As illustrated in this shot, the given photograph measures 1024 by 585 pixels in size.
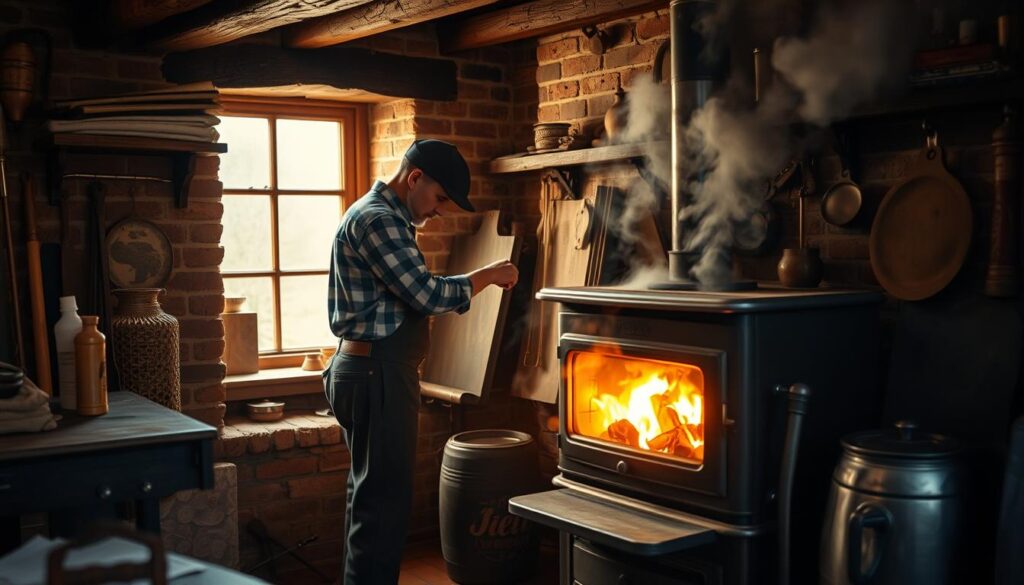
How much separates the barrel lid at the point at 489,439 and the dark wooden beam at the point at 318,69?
1394mm

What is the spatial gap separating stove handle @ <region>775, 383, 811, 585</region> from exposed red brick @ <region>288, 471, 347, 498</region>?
2097 millimetres

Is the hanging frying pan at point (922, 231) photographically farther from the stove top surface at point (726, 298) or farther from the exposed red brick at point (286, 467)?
the exposed red brick at point (286, 467)

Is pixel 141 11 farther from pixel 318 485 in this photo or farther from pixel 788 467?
pixel 788 467

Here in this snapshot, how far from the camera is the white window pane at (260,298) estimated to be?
167 inches

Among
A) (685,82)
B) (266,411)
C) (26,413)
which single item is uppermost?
(685,82)

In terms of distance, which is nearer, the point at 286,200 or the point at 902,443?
the point at 902,443

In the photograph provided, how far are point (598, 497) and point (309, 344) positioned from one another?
5.97 feet

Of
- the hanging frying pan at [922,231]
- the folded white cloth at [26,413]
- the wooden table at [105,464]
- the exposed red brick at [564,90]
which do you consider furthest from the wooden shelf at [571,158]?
the folded white cloth at [26,413]

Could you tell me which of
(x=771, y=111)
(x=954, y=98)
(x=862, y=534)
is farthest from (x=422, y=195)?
(x=862, y=534)

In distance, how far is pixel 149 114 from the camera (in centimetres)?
350

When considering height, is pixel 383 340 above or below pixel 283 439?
Result: above

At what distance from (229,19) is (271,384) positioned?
1521 mm

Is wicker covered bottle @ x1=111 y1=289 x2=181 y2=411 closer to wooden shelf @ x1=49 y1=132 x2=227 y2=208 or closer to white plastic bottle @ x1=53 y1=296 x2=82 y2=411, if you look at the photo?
wooden shelf @ x1=49 y1=132 x2=227 y2=208

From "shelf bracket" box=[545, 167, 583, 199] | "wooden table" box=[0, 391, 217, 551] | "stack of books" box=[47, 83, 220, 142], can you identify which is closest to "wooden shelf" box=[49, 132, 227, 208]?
"stack of books" box=[47, 83, 220, 142]
